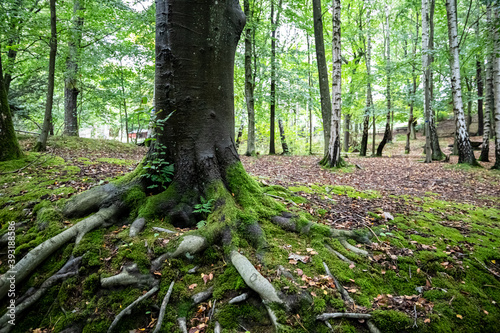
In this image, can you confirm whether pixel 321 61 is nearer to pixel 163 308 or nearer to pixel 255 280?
pixel 255 280

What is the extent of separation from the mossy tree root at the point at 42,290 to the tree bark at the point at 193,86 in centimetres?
115

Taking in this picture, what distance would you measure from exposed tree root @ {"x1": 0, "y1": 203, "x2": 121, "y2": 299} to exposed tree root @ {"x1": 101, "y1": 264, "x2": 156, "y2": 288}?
2.46ft

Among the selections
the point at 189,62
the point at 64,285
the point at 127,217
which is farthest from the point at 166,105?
the point at 64,285

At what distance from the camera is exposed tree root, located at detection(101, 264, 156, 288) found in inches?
85.0

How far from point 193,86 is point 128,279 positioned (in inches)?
91.5

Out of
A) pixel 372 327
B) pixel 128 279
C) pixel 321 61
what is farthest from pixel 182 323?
pixel 321 61

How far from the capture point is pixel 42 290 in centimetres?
219

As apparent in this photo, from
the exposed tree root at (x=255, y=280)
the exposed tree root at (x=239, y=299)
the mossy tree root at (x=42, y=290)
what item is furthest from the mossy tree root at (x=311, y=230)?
the mossy tree root at (x=42, y=290)

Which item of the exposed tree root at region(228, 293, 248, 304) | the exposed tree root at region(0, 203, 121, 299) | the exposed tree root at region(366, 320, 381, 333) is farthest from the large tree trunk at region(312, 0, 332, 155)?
the exposed tree root at region(0, 203, 121, 299)

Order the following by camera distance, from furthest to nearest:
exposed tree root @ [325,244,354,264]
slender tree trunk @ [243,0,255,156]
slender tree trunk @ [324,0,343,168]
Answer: slender tree trunk @ [243,0,255,156] < slender tree trunk @ [324,0,343,168] < exposed tree root @ [325,244,354,264]

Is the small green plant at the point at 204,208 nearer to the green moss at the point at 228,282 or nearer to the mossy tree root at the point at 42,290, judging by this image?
the green moss at the point at 228,282

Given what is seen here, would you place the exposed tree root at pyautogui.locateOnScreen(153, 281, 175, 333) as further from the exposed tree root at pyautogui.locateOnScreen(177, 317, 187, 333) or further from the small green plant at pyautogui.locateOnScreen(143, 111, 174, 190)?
the small green plant at pyautogui.locateOnScreen(143, 111, 174, 190)

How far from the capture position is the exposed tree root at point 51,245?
7.18 ft

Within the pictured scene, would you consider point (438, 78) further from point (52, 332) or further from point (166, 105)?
point (52, 332)
